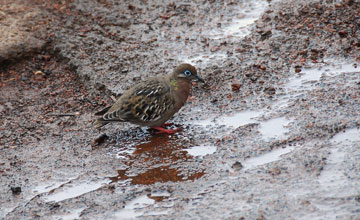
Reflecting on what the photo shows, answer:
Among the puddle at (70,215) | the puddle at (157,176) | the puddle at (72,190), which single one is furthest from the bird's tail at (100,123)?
the puddle at (70,215)

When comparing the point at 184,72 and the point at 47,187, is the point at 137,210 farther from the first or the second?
the point at 184,72

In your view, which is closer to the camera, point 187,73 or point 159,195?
point 159,195

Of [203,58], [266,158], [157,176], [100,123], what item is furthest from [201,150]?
[203,58]

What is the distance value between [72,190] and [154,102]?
1.72 meters

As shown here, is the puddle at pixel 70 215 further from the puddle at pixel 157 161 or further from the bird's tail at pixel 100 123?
the bird's tail at pixel 100 123

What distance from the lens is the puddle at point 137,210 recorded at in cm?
522

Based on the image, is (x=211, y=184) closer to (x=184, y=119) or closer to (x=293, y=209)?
(x=293, y=209)

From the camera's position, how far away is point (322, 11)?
8727 mm

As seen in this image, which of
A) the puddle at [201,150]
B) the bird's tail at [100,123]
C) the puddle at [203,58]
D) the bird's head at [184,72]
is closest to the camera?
the puddle at [201,150]

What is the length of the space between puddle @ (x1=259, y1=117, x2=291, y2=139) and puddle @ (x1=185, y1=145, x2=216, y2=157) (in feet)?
2.13

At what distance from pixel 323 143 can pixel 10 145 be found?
4.08 meters

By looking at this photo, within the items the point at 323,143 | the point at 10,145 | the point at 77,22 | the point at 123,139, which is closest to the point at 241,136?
the point at 323,143

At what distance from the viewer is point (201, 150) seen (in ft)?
20.7

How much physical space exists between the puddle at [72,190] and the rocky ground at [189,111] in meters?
0.02
